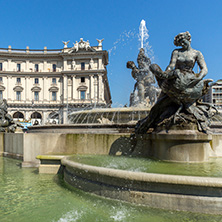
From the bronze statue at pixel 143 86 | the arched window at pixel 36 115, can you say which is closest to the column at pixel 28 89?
the arched window at pixel 36 115

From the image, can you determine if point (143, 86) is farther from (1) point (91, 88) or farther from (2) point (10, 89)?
(2) point (10, 89)

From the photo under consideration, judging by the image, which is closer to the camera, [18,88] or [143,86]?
[143,86]

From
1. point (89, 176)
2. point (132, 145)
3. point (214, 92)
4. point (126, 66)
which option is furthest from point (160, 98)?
point (214, 92)

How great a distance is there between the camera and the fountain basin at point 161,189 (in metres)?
2.69

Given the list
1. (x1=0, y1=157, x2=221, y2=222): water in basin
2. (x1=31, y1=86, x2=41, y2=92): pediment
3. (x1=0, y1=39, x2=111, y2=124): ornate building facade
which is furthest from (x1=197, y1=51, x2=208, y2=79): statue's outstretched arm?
(x1=31, y1=86, x2=41, y2=92): pediment

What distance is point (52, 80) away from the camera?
58781 mm

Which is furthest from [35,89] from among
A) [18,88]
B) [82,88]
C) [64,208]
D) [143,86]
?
[64,208]

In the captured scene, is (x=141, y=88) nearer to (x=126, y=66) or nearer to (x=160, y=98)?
(x=126, y=66)

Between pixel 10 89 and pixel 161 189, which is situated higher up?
pixel 10 89

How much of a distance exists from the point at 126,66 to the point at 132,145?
30.3 feet

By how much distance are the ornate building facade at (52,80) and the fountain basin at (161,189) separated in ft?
168

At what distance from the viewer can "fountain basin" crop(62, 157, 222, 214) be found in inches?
106

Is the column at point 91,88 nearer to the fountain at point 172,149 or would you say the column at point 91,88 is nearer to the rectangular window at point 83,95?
the rectangular window at point 83,95

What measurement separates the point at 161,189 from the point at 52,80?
193 feet
